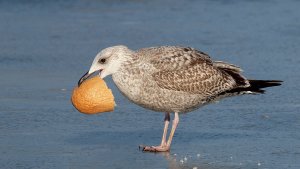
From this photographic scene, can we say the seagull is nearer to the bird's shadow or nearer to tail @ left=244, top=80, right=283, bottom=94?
tail @ left=244, top=80, right=283, bottom=94

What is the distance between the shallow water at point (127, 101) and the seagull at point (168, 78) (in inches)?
13.0

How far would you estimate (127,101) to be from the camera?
947cm

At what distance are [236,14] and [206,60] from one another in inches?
246

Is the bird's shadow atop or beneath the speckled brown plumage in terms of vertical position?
beneath

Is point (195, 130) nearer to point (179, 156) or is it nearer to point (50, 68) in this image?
point (179, 156)

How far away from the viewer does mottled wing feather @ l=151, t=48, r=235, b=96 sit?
7848mm

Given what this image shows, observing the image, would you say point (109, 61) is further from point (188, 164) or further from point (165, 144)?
point (188, 164)

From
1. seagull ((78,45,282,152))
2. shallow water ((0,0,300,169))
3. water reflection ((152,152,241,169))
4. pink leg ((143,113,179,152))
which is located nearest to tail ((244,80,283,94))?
seagull ((78,45,282,152))

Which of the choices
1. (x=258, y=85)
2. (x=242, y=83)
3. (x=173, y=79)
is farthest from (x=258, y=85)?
(x=173, y=79)

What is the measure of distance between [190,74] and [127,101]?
1.60 m

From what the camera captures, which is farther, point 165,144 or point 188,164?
point 165,144

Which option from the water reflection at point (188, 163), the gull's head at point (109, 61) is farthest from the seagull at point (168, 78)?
the water reflection at point (188, 163)

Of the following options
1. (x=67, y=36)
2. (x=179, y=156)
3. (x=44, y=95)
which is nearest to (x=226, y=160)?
(x=179, y=156)

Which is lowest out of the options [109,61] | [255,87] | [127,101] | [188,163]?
[127,101]
